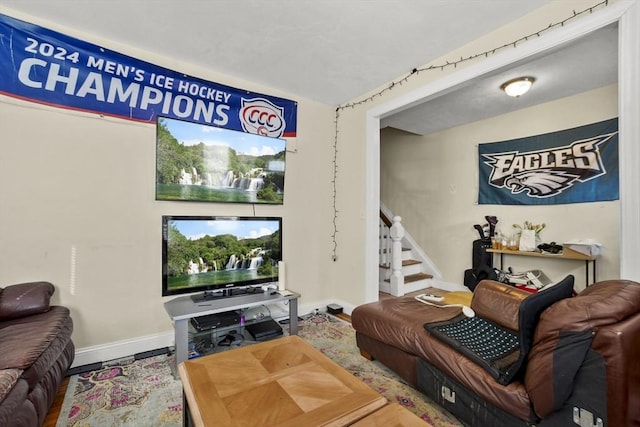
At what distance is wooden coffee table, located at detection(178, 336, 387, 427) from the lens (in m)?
1.03

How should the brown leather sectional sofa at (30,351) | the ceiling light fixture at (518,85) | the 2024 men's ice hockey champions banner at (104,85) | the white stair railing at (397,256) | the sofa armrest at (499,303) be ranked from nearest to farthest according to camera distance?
the brown leather sectional sofa at (30,351) < the sofa armrest at (499,303) < the 2024 men's ice hockey champions banner at (104,85) < the ceiling light fixture at (518,85) < the white stair railing at (397,256)

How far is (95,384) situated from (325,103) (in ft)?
11.1

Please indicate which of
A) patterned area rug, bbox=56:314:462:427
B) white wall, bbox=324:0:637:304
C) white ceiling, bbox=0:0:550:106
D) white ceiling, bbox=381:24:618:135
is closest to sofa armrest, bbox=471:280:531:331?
patterned area rug, bbox=56:314:462:427

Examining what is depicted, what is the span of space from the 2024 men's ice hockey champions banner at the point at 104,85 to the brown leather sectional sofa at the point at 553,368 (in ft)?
8.45

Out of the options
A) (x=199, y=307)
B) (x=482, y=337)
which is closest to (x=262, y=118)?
(x=199, y=307)

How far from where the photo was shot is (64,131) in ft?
7.00

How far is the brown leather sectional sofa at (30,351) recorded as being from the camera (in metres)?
1.17

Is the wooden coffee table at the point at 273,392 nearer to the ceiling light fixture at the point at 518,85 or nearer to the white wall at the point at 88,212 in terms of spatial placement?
the white wall at the point at 88,212

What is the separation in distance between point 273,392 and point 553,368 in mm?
1121

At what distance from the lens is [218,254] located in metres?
2.56

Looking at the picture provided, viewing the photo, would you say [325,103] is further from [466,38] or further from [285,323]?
[285,323]

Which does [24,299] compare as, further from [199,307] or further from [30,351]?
[199,307]

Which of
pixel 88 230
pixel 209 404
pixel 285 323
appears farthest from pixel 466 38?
pixel 88 230

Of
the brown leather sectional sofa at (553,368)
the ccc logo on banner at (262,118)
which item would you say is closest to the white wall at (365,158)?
the ccc logo on banner at (262,118)
